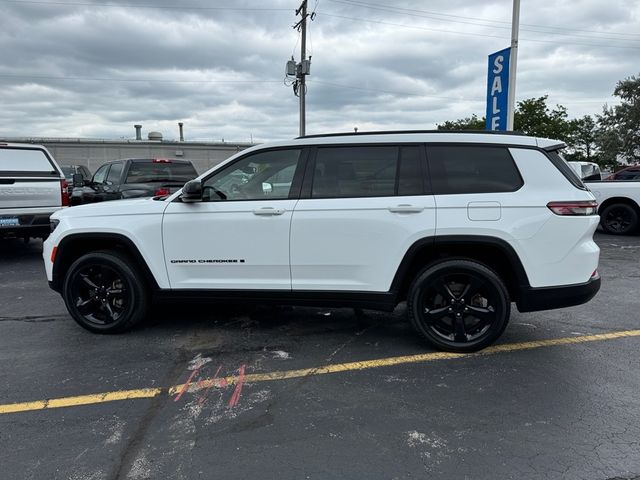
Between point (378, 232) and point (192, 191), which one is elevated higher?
point (192, 191)

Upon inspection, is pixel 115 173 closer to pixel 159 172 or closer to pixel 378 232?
pixel 159 172

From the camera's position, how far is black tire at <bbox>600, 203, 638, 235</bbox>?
10.9m

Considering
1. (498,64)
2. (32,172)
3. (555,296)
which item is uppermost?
(498,64)

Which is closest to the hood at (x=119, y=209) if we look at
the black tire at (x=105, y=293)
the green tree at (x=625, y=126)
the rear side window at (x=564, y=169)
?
the black tire at (x=105, y=293)

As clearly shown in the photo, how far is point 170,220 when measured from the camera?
429cm

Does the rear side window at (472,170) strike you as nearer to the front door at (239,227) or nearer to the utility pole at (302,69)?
the front door at (239,227)

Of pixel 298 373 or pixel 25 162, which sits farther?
pixel 25 162

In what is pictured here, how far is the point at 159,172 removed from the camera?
32.9ft

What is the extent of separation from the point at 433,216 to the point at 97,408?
2.80 meters

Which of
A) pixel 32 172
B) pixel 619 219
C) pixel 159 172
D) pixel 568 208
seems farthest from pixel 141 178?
pixel 619 219

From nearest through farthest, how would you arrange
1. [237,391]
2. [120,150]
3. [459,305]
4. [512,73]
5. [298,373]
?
[237,391] → [298,373] → [459,305] → [512,73] → [120,150]

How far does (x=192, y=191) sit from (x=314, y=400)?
2.02 meters

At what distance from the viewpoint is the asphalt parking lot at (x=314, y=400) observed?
2629 mm

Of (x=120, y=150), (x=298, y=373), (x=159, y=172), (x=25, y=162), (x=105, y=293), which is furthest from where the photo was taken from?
(x=120, y=150)
